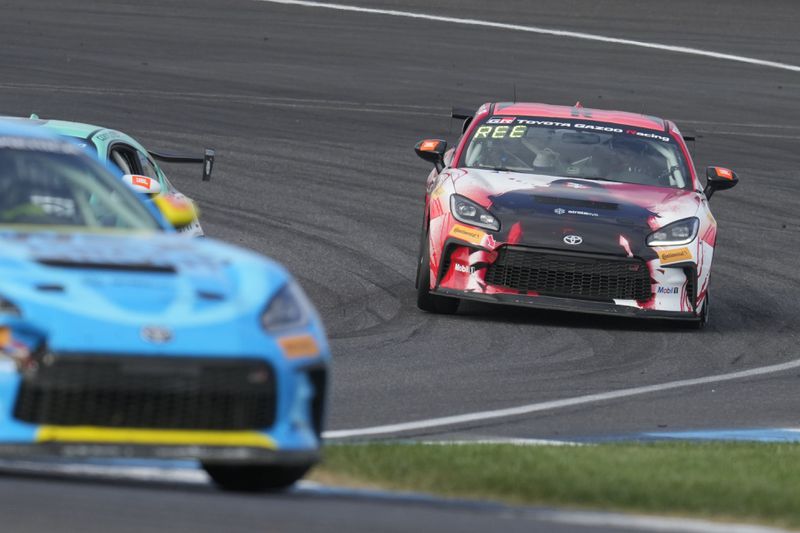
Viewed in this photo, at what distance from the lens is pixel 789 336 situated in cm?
1384

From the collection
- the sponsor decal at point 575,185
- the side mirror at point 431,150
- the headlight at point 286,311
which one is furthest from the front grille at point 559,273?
the headlight at point 286,311

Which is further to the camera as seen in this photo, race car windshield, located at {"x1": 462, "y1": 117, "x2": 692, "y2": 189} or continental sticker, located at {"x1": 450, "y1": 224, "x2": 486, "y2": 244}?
race car windshield, located at {"x1": 462, "y1": 117, "x2": 692, "y2": 189}

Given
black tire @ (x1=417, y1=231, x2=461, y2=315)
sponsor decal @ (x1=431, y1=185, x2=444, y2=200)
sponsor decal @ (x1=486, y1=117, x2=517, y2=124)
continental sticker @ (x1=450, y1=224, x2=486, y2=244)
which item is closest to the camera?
continental sticker @ (x1=450, y1=224, x2=486, y2=244)

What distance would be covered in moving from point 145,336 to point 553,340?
6.81 metres

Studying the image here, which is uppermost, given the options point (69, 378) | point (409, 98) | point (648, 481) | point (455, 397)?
point (69, 378)

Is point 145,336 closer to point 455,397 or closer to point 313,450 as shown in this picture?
point 313,450

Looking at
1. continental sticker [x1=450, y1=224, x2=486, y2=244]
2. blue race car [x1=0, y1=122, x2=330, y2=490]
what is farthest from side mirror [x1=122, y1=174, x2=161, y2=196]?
blue race car [x1=0, y1=122, x2=330, y2=490]

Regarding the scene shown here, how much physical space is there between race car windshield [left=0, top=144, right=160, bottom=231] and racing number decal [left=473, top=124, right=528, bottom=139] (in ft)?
23.8

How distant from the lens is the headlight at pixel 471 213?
13.5m

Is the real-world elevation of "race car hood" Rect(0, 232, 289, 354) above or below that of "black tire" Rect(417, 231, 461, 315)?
above

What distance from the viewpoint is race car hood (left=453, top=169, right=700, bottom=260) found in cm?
1334

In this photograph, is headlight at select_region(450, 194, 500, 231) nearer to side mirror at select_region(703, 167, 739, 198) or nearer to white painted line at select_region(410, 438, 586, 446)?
side mirror at select_region(703, 167, 739, 198)

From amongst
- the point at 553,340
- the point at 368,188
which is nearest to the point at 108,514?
the point at 553,340

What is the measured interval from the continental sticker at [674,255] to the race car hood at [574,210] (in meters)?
0.08
